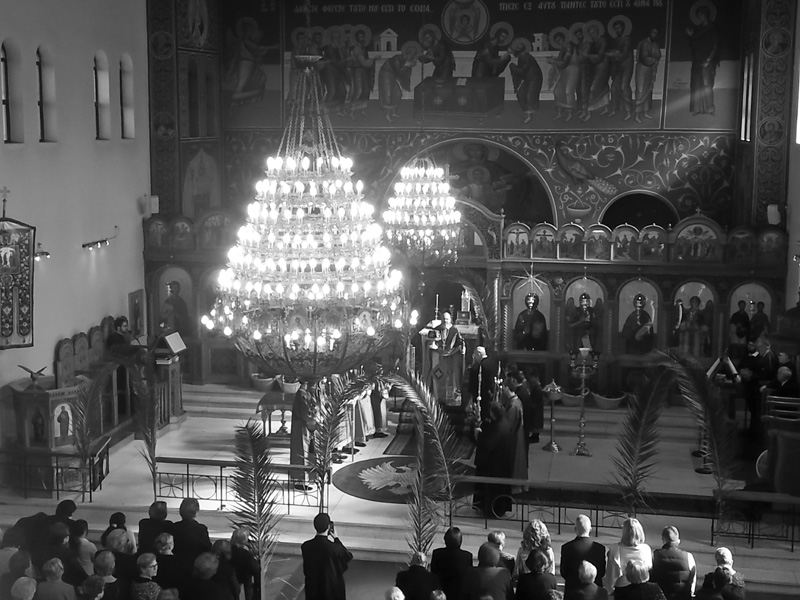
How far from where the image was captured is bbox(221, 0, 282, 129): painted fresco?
83.2 ft

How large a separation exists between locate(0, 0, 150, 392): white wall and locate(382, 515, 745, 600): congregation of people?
356 inches

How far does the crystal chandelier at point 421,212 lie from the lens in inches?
779

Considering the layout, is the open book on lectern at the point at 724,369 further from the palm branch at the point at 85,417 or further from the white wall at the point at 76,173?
the white wall at the point at 76,173

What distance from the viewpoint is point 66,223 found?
19.3 m

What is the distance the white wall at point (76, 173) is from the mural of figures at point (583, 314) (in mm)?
8062

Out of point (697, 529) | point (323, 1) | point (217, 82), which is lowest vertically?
point (697, 529)

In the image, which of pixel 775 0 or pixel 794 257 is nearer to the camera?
pixel 794 257

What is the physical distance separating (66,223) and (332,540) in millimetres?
9350

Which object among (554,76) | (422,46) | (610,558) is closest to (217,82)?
(422,46)

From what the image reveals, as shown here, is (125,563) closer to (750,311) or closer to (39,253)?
(39,253)

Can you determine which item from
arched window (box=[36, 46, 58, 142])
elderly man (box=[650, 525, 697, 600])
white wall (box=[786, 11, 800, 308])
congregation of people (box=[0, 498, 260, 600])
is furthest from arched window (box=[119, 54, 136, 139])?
elderly man (box=[650, 525, 697, 600])

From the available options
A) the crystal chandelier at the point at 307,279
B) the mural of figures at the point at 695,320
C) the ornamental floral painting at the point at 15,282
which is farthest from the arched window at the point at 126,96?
the mural of figures at the point at 695,320

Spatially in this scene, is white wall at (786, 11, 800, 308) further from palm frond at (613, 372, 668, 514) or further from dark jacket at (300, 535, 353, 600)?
dark jacket at (300, 535, 353, 600)

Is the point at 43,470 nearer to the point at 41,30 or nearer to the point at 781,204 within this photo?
the point at 41,30
